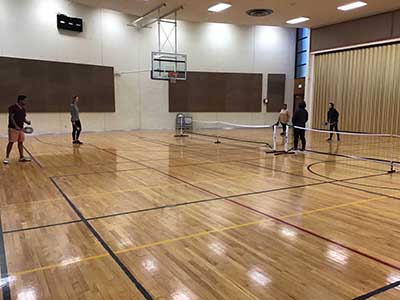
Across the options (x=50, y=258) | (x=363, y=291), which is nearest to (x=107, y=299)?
(x=50, y=258)

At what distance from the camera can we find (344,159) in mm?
9547

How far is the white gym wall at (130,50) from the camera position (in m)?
15.5

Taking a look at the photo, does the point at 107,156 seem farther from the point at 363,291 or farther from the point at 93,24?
the point at 93,24

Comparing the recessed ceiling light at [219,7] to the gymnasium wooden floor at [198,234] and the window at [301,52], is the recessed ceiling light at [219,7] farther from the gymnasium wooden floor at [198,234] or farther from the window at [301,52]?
the gymnasium wooden floor at [198,234]

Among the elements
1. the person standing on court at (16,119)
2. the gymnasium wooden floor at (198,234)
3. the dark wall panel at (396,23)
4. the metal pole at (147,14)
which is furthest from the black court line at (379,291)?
the dark wall panel at (396,23)

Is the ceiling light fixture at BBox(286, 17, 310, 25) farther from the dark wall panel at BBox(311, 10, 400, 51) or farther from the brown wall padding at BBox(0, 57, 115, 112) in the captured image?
the brown wall padding at BBox(0, 57, 115, 112)

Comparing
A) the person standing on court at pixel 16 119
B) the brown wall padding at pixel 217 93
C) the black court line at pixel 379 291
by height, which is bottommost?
the black court line at pixel 379 291

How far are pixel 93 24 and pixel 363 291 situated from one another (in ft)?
58.0

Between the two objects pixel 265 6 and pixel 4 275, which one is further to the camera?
pixel 265 6

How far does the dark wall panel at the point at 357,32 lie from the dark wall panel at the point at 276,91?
10.2ft

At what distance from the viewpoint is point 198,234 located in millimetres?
3859

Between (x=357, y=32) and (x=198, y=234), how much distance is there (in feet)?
55.7

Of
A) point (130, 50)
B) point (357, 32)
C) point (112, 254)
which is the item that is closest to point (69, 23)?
point (130, 50)

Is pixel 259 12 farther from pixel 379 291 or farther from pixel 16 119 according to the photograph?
pixel 379 291
